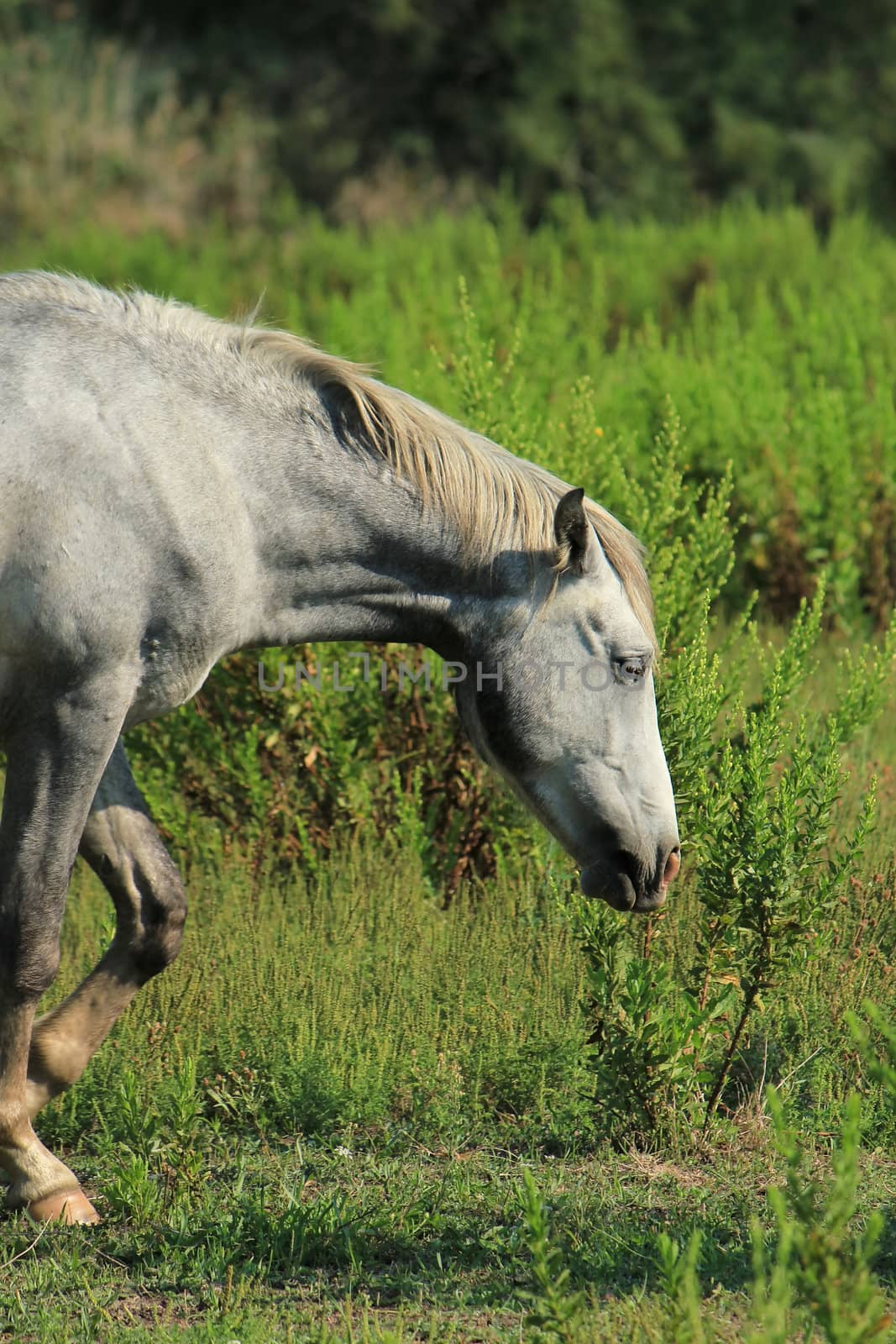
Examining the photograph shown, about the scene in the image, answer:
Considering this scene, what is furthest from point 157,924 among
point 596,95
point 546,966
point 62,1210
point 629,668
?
point 596,95

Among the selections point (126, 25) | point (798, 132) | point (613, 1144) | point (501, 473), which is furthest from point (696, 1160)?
point (126, 25)

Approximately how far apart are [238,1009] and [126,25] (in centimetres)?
1858


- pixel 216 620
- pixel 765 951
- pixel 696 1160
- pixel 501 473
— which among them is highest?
pixel 501 473

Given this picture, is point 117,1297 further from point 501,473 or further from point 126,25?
point 126,25

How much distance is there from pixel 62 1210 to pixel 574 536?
187 centimetres

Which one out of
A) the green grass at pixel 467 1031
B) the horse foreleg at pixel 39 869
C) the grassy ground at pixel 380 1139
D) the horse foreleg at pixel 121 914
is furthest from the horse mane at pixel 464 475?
the grassy ground at pixel 380 1139

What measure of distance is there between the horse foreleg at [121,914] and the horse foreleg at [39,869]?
20cm

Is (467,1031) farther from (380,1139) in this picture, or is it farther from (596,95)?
(596,95)

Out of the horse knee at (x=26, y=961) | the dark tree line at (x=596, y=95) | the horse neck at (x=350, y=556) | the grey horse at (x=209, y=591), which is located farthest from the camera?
the dark tree line at (x=596, y=95)

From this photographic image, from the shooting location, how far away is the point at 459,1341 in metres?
2.78

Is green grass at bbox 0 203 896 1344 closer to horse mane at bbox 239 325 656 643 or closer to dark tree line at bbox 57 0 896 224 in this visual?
horse mane at bbox 239 325 656 643

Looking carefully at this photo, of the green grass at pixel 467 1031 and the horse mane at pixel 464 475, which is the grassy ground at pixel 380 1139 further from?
the horse mane at pixel 464 475

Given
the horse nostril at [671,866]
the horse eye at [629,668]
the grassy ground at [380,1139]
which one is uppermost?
the horse eye at [629,668]

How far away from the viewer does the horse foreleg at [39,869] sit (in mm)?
3102
